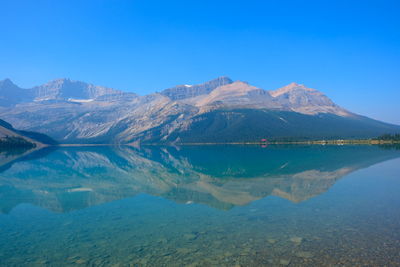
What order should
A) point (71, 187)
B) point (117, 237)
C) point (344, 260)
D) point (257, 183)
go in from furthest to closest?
point (71, 187) → point (257, 183) → point (117, 237) → point (344, 260)

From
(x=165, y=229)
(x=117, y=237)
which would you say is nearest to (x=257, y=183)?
(x=165, y=229)

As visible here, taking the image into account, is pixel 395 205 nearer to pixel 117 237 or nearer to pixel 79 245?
pixel 117 237

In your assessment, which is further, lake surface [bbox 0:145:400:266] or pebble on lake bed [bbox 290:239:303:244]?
pebble on lake bed [bbox 290:239:303:244]

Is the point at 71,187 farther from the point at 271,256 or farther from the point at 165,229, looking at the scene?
the point at 271,256

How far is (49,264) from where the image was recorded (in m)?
21.6

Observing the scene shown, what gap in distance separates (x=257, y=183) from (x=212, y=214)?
26.0m

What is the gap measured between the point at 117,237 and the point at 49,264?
23.1 ft

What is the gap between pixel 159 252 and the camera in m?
23.2

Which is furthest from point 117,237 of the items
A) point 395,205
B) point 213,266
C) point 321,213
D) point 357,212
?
point 395,205

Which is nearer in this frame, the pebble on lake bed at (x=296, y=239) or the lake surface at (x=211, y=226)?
the lake surface at (x=211, y=226)

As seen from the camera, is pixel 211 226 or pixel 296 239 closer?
pixel 296 239

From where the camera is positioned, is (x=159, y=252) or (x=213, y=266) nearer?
(x=213, y=266)

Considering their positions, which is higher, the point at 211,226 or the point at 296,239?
the point at 296,239

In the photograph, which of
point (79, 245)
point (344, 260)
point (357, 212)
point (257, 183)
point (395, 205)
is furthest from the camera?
point (257, 183)
